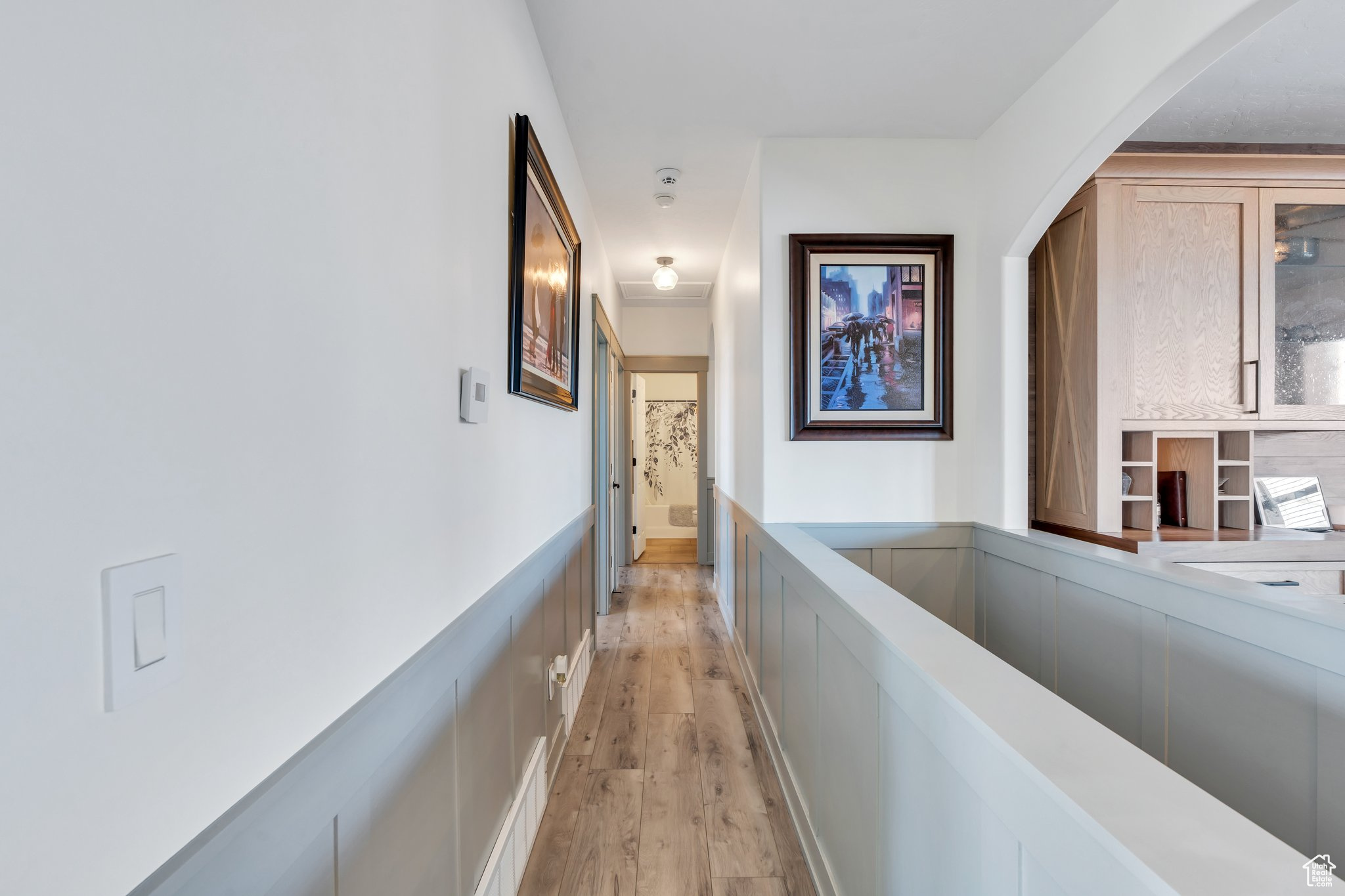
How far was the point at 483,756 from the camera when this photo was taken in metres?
1.38

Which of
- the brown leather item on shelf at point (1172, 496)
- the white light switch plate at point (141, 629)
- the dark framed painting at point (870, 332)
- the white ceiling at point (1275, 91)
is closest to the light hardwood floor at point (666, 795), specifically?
the dark framed painting at point (870, 332)

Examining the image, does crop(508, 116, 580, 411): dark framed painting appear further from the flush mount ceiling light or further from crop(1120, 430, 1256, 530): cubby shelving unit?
crop(1120, 430, 1256, 530): cubby shelving unit

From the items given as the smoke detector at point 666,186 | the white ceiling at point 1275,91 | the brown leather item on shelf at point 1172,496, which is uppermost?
the smoke detector at point 666,186

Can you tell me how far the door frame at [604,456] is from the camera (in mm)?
3711

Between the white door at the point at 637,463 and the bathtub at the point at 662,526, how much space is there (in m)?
1.10

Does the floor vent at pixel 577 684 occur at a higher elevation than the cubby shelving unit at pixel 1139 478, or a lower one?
lower

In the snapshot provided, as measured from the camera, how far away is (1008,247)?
7.57 ft

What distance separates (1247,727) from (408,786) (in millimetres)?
1612

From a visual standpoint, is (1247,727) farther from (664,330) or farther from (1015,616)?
(664,330)

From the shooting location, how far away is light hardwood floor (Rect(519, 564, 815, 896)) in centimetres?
171

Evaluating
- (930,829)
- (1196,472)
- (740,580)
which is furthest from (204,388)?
(1196,472)

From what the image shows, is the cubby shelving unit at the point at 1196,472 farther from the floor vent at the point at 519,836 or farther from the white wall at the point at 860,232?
the floor vent at the point at 519,836

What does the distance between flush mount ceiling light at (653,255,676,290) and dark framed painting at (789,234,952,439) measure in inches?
64.9

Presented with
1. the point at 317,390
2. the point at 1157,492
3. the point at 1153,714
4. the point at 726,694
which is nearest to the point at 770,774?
the point at 726,694
